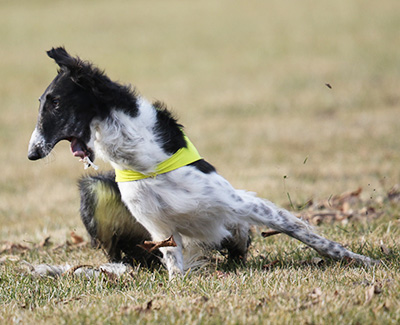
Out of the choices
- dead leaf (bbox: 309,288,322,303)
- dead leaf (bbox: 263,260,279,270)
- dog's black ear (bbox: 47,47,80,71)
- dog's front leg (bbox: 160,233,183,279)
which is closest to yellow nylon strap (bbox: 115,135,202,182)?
dog's front leg (bbox: 160,233,183,279)

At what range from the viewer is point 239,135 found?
46.9 ft

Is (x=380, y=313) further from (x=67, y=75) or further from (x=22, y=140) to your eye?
(x=22, y=140)

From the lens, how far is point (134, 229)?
524 cm

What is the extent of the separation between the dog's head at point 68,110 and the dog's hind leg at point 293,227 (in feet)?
4.31

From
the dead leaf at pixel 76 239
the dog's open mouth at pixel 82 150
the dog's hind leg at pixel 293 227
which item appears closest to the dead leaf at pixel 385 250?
the dog's hind leg at pixel 293 227

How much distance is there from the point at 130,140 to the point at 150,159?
8.1 inches

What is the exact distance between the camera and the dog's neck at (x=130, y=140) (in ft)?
14.3

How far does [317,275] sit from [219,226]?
0.85 m

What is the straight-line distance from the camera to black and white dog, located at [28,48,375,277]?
14.0ft

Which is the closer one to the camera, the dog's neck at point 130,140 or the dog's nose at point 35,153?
the dog's nose at point 35,153

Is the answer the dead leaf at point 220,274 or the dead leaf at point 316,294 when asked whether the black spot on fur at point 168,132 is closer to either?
the dead leaf at point 220,274

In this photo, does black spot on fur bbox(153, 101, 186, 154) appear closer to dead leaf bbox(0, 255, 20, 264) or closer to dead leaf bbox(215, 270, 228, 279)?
dead leaf bbox(215, 270, 228, 279)

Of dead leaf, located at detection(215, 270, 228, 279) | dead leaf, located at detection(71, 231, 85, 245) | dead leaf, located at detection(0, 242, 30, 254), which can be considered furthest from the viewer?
dead leaf, located at detection(71, 231, 85, 245)

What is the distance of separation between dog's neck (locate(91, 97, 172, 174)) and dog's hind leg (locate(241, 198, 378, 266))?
811mm
